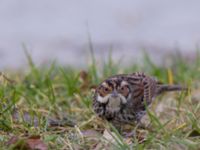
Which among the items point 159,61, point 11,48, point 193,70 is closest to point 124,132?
point 193,70

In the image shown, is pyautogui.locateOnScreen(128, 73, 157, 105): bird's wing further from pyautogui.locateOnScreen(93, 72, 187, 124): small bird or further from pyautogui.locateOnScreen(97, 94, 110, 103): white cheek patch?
pyautogui.locateOnScreen(97, 94, 110, 103): white cheek patch

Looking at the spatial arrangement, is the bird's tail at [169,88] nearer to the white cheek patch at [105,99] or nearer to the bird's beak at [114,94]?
the white cheek patch at [105,99]

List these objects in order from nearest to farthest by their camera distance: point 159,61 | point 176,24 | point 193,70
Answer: point 193,70 < point 159,61 < point 176,24

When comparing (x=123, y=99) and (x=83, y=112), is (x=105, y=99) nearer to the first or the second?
(x=123, y=99)

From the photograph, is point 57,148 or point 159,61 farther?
point 159,61

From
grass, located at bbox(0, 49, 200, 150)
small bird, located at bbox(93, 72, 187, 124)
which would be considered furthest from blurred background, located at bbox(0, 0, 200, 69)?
small bird, located at bbox(93, 72, 187, 124)

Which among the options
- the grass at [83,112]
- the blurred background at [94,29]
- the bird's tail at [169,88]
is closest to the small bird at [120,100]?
the grass at [83,112]

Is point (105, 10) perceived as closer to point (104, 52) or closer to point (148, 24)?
point (148, 24)
